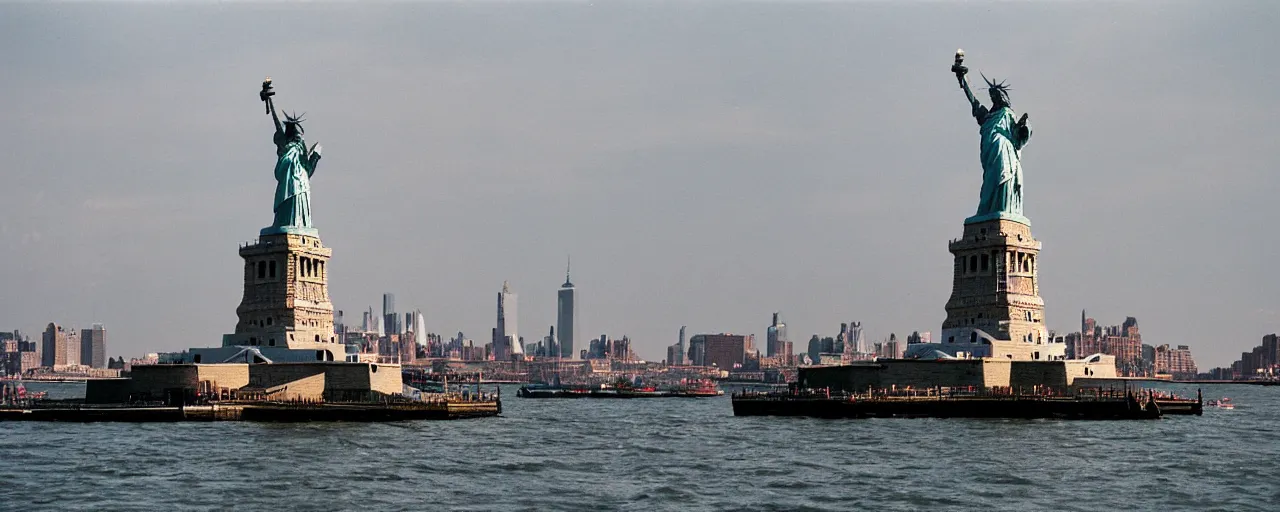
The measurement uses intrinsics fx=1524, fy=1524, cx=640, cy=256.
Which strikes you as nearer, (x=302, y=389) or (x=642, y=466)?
(x=642, y=466)

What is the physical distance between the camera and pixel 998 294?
142 m

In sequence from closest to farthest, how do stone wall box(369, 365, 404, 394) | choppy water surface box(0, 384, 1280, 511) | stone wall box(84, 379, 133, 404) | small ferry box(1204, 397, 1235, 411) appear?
1. choppy water surface box(0, 384, 1280, 511)
2. stone wall box(369, 365, 404, 394)
3. stone wall box(84, 379, 133, 404)
4. small ferry box(1204, 397, 1235, 411)

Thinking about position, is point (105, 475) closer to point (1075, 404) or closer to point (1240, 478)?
point (1240, 478)

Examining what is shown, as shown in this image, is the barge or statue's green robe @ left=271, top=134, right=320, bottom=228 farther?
statue's green robe @ left=271, top=134, right=320, bottom=228

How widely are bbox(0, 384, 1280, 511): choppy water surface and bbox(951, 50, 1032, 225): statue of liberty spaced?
30018 millimetres

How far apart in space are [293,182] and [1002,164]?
66465mm

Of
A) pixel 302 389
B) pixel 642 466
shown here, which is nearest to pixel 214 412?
pixel 302 389

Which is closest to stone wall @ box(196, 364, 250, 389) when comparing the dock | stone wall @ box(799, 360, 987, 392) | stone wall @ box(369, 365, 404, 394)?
the dock

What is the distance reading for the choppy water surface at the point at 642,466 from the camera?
70188mm

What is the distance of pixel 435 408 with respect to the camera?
12838cm

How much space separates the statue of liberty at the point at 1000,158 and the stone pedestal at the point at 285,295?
62.4m

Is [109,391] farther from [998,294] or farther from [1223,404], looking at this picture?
[1223,404]

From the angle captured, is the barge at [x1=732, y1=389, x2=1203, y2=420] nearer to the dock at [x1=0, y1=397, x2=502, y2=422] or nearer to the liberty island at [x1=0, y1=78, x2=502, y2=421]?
the liberty island at [x1=0, y1=78, x2=502, y2=421]

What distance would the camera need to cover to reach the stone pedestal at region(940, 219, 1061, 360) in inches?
5551
